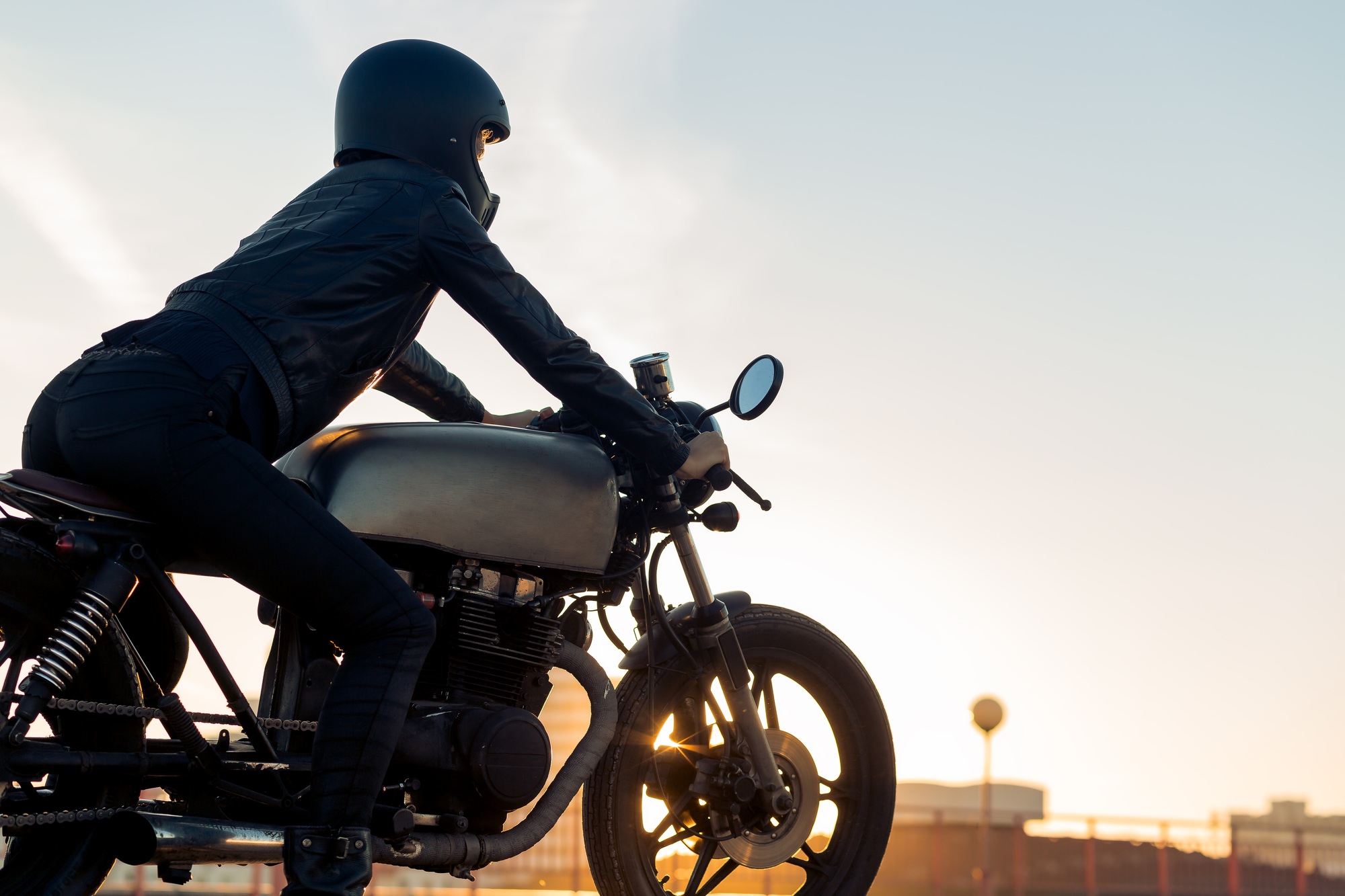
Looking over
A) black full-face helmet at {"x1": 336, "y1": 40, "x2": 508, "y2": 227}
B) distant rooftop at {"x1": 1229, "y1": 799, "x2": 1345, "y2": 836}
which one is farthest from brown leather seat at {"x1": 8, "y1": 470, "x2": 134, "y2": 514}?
distant rooftop at {"x1": 1229, "y1": 799, "x2": 1345, "y2": 836}

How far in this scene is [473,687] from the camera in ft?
11.1

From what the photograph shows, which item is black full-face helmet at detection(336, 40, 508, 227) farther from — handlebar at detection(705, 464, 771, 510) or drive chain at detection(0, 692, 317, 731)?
drive chain at detection(0, 692, 317, 731)

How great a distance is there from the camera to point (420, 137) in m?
3.53

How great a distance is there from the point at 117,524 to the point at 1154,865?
65.7 ft

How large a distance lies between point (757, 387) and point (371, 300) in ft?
4.12

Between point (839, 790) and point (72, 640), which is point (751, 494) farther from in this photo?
point (72, 640)

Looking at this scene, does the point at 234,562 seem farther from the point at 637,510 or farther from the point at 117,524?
the point at 637,510

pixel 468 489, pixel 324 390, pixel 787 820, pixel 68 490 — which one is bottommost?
pixel 787 820

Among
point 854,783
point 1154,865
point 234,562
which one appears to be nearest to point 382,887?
point 1154,865

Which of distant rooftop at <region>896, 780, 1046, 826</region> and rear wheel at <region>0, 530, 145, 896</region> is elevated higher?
distant rooftop at <region>896, 780, 1046, 826</region>

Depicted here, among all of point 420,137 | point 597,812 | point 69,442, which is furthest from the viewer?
point 597,812

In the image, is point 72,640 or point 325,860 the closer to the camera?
point 72,640

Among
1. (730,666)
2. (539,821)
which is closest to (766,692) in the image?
(730,666)

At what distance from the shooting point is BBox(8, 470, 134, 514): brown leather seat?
2.75 meters
